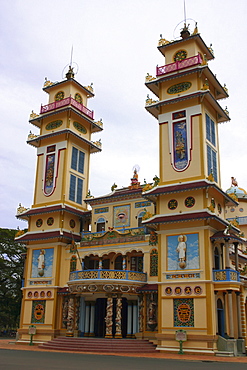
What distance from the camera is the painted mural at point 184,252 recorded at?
24.5 meters

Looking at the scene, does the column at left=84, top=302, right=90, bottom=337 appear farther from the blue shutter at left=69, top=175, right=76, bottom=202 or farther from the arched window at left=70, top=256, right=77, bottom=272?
the blue shutter at left=69, top=175, right=76, bottom=202

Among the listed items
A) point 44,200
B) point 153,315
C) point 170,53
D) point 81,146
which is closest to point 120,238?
point 153,315

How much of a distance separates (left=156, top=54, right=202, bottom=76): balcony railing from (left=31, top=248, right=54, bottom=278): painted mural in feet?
52.8

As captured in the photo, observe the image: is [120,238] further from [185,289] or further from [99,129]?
[99,129]

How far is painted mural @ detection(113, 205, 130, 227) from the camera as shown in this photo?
31688 millimetres

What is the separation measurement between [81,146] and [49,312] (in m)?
14.4

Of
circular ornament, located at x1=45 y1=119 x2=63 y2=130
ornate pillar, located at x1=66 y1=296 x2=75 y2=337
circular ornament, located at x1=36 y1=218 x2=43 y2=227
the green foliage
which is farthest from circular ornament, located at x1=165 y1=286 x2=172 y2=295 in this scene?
the green foliage

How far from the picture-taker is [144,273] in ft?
89.9

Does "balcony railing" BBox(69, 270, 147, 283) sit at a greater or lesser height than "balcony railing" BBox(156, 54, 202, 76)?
lesser

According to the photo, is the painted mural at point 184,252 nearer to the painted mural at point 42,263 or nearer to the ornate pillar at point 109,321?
the ornate pillar at point 109,321

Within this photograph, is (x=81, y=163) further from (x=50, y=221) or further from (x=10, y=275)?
(x=10, y=275)

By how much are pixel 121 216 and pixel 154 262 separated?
588 centimetres

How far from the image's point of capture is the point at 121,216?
32.0 metres

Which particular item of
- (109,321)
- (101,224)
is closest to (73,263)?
(101,224)
